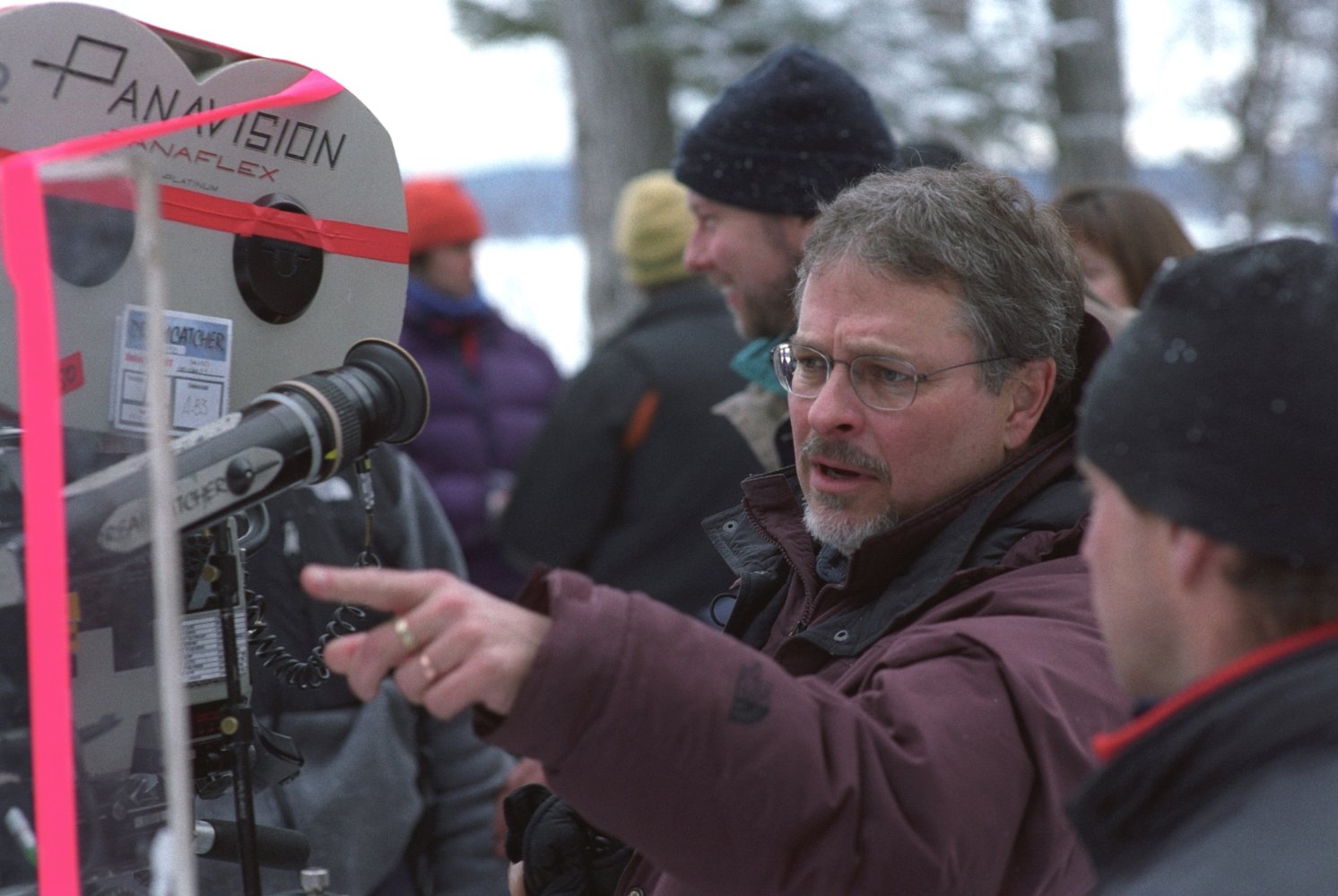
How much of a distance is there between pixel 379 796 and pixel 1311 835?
182 cm

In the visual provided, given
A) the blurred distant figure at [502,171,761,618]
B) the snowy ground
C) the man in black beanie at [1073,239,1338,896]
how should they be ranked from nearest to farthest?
the man in black beanie at [1073,239,1338,896]
the blurred distant figure at [502,171,761,618]
the snowy ground

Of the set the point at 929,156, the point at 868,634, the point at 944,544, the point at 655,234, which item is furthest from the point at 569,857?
the point at 655,234

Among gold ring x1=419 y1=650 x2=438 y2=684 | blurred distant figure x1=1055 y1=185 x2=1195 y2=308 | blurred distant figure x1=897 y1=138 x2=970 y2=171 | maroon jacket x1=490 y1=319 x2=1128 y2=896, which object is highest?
blurred distant figure x1=897 y1=138 x2=970 y2=171

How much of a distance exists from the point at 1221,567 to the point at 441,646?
638mm

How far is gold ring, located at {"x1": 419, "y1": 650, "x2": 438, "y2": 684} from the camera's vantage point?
4.10 feet

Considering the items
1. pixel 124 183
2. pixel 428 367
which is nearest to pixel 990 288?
pixel 124 183

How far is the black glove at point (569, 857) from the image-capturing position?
1.96 m

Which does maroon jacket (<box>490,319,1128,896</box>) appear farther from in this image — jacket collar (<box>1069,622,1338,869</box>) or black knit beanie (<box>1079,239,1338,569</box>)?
black knit beanie (<box>1079,239,1338,569</box>)

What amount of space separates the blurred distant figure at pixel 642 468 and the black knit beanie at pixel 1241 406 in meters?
2.24

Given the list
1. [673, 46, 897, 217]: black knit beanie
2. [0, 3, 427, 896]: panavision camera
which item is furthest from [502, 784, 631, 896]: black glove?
[673, 46, 897, 217]: black knit beanie

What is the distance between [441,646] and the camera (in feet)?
4.08

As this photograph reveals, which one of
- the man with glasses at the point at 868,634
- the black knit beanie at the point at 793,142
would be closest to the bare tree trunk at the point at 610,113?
the black knit beanie at the point at 793,142

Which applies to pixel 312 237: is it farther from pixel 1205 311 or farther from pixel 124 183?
pixel 1205 311

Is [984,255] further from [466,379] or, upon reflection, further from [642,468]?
[466,379]
